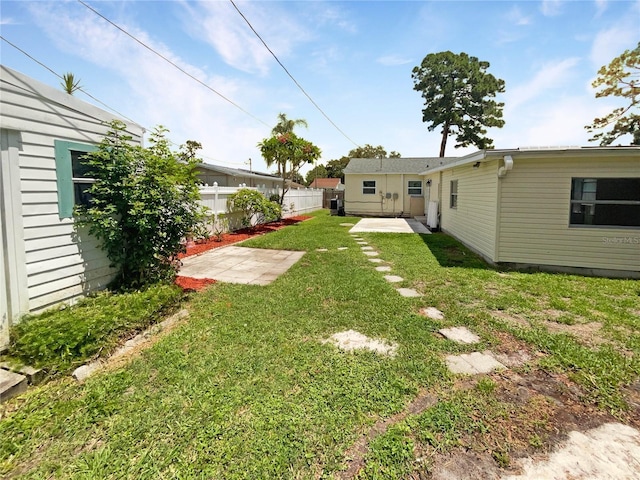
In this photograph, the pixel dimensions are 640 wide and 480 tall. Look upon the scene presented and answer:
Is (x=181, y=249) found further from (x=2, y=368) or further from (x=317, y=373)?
(x=317, y=373)

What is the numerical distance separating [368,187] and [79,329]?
1767 cm

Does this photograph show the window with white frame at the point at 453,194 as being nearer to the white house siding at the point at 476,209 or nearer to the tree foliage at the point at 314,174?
the white house siding at the point at 476,209

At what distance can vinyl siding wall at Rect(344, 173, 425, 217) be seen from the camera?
18.8 m

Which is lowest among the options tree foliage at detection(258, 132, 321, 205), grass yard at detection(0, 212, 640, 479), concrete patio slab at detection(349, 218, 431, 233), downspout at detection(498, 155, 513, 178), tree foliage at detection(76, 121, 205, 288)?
grass yard at detection(0, 212, 640, 479)

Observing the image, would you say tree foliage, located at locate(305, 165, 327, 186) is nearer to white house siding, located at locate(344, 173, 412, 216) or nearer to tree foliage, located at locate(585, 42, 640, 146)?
white house siding, located at locate(344, 173, 412, 216)

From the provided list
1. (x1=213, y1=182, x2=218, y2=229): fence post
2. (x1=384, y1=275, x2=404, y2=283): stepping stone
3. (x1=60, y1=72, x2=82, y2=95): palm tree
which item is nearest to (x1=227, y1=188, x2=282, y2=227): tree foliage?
(x1=213, y1=182, x2=218, y2=229): fence post

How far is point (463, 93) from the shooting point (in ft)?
84.5

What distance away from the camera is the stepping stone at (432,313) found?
13.2ft

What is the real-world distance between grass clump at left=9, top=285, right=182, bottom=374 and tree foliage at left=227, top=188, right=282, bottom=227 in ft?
25.6

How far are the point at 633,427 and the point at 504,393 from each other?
0.77 metres

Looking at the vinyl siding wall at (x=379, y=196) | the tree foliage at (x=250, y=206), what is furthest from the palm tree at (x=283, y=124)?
the tree foliage at (x=250, y=206)

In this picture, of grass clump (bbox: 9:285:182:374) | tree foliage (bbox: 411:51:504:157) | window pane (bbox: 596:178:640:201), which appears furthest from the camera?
tree foliage (bbox: 411:51:504:157)

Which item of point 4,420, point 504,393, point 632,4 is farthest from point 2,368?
point 632,4

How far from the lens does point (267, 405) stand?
230 centimetres
